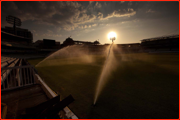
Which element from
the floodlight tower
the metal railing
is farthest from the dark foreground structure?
the floodlight tower

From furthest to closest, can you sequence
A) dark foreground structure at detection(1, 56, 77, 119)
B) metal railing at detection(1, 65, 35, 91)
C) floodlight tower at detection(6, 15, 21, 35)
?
floodlight tower at detection(6, 15, 21, 35) < metal railing at detection(1, 65, 35, 91) < dark foreground structure at detection(1, 56, 77, 119)

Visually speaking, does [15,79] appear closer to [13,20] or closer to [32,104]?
[32,104]

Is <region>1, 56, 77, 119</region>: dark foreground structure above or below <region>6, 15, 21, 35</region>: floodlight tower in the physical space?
below

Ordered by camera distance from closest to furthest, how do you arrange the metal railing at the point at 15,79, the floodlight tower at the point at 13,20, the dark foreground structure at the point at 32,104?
the dark foreground structure at the point at 32,104, the metal railing at the point at 15,79, the floodlight tower at the point at 13,20

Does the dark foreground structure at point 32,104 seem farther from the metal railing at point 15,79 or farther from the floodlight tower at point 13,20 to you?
the floodlight tower at point 13,20

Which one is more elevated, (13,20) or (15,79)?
(13,20)

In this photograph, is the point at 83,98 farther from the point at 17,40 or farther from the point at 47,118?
the point at 17,40

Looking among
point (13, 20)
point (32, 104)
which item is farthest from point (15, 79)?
point (13, 20)

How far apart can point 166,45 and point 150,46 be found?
874cm

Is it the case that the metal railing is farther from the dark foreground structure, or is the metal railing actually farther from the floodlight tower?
the floodlight tower

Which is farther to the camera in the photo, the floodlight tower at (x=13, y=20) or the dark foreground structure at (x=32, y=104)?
the floodlight tower at (x=13, y=20)

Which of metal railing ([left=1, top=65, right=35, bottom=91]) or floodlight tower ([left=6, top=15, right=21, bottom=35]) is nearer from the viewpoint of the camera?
metal railing ([left=1, top=65, right=35, bottom=91])

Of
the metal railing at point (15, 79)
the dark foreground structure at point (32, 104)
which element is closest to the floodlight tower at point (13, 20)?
the metal railing at point (15, 79)

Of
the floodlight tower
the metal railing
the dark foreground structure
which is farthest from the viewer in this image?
the floodlight tower
